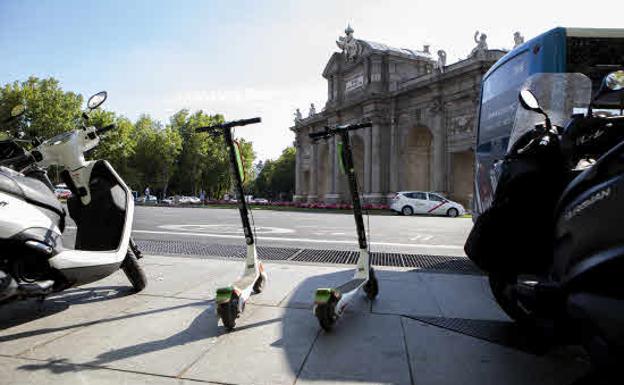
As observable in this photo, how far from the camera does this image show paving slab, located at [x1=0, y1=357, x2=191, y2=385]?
79.3 inches

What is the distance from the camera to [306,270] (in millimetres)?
5102

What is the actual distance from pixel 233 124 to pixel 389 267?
317 centimetres

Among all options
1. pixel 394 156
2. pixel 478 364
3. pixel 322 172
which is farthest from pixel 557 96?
pixel 322 172

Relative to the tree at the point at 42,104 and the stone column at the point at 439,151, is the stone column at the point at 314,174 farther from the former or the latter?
the tree at the point at 42,104

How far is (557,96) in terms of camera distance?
4.94m

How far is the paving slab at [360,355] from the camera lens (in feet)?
7.02

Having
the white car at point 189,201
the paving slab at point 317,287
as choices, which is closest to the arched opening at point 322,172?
the white car at point 189,201

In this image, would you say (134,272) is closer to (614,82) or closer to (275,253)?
(275,253)

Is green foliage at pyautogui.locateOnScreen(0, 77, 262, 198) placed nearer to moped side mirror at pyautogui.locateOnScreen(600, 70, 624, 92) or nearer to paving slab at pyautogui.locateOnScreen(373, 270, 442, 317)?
paving slab at pyautogui.locateOnScreen(373, 270, 442, 317)

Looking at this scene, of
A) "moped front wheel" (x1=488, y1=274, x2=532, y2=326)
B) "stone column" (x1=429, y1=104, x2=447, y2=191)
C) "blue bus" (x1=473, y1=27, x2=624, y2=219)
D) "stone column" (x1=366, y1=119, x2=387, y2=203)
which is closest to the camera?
"moped front wheel" (x1=488, y1=274, x2=532, y2=326)

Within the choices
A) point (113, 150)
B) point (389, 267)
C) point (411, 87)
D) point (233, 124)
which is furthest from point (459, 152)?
point (113, 150)

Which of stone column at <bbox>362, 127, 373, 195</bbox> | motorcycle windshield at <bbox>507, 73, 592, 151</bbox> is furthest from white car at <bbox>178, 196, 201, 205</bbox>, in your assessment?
motorcycle windshield at <bbox>507, 73, 592, 151</bbox>

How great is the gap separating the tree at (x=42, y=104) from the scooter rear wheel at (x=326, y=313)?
4387 centimetres

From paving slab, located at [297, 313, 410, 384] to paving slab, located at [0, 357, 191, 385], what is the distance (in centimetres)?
73
